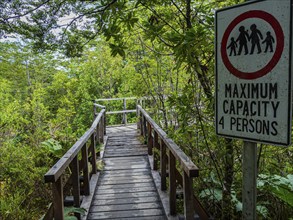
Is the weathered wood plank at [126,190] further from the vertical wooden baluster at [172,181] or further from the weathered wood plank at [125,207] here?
the vertical wooden baluster at [172,181]

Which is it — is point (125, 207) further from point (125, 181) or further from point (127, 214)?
point (125, 181)

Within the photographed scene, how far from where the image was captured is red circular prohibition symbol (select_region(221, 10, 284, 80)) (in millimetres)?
1062

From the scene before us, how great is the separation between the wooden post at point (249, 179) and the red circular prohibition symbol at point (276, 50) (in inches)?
12.4

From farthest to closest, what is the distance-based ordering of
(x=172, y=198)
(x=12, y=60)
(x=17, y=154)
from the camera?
(x=12, y=60)
(x=17, y=154)
(x=172, y=198)

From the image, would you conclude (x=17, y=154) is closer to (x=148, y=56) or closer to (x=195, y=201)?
(x=148, y=56)

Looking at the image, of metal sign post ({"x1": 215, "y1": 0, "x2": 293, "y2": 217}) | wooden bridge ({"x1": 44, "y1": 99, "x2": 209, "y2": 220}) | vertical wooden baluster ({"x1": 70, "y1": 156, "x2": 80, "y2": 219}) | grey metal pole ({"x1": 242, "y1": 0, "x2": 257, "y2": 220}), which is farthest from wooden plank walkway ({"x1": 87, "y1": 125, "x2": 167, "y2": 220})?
metal sign post ({"x1": 215, "y1": 0, "x2": 293, "y2": 217})

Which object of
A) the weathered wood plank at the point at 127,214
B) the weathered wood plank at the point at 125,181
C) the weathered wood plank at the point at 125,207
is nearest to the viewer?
the weathered wood plank at the point at 127,214

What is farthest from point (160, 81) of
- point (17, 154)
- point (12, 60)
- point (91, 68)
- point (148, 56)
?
point (12, 60)

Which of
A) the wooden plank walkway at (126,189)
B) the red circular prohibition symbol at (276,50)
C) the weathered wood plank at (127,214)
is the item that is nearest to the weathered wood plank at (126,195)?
the wooden plank walkway at (126,189)

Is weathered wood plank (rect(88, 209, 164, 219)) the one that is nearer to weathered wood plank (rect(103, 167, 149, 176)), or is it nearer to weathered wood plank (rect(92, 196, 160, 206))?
weathered wood plank (rect(92, 196, 160, 206))

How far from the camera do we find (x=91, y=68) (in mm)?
14594

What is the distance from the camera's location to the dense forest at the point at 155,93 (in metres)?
2.42

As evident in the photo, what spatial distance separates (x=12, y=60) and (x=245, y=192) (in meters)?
17.4

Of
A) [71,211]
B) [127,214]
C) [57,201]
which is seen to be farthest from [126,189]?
[57,201]
